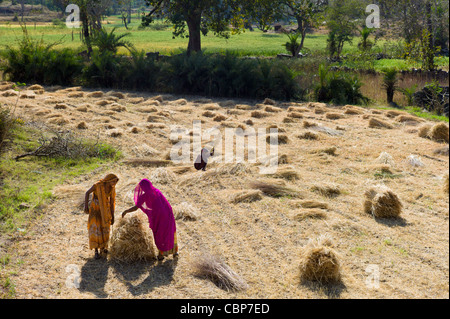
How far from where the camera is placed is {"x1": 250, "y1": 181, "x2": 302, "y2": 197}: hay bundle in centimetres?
625

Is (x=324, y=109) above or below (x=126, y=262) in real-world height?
above

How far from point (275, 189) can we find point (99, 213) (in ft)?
8.07

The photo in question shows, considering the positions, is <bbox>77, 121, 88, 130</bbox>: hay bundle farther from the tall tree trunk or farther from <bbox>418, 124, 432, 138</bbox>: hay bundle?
the tall tree trunk

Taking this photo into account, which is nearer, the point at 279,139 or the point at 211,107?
the point at 279,139

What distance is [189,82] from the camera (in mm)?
13984

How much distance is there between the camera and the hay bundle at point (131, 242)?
4625mm

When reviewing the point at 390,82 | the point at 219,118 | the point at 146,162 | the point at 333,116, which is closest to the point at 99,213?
the point at 146,162

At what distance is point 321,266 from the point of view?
4.09m

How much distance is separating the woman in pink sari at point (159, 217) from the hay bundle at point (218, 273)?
352 millimetres

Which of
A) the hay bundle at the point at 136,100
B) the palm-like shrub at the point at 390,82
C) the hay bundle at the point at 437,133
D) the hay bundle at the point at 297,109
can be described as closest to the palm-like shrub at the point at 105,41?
the hay bundle at the point at 136,100

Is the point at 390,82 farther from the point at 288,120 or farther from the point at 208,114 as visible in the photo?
the point at 208,114
